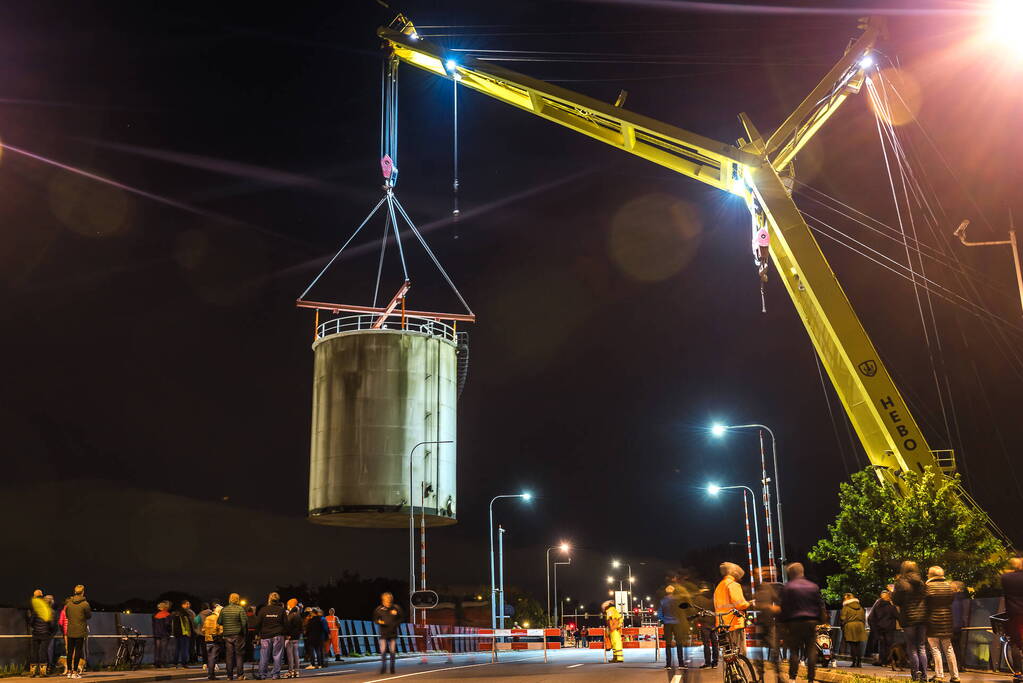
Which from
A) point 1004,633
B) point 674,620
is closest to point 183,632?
point 674,620

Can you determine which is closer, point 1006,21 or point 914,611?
point 914,611

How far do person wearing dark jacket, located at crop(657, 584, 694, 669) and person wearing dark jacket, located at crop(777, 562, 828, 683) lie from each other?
4147 millimetres

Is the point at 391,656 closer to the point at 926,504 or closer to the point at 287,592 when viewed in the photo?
the point at 926,504

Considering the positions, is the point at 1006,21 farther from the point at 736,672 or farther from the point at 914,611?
the point at 736,672

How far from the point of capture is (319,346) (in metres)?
44.9

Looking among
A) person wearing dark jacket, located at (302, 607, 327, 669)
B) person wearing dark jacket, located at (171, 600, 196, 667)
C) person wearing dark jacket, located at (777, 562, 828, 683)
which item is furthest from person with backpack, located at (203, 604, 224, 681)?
person wearing dark jacket, located at (777, 562, 828, 683)

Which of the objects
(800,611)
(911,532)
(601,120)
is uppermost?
(601,120)

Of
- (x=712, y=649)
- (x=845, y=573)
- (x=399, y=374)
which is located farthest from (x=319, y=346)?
(x=712, y=649)

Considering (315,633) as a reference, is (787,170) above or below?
above

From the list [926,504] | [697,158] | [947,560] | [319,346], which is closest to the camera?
[926,504]

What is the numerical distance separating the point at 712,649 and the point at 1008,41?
13772 millimetres

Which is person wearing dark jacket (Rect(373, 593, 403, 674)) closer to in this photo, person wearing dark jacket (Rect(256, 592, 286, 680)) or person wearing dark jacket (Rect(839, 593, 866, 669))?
person wearing dark jacket (Rect(256, 592, 286, 680))

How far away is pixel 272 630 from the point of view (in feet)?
70.1

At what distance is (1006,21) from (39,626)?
2192 cm
